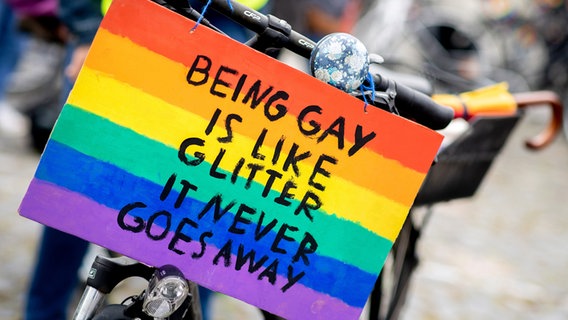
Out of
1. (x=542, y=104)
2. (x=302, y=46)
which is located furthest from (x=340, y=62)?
(x=542, y=104)

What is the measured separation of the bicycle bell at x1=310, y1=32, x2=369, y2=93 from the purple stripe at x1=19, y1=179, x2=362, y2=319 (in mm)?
326

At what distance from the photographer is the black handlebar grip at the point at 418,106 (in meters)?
1.37

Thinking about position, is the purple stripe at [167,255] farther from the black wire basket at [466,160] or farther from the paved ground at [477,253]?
the paved ground at [477,253]

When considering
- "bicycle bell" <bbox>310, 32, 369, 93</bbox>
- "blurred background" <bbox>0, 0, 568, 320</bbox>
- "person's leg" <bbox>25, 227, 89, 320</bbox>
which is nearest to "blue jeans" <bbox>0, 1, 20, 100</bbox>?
"blurred background" <bbox>0, 0, 568, 320</bbox>

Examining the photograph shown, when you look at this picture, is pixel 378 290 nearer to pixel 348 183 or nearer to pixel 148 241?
pixel 348 183

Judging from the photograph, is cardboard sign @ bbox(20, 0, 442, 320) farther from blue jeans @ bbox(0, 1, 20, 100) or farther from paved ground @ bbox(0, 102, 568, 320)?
blue jeans @ bbox(0, 1, 20, 100)

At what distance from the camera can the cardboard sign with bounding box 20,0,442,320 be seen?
1.16 m

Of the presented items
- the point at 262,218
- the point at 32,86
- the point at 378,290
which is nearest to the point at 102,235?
the point at 262,218

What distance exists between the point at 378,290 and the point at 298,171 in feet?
2.65

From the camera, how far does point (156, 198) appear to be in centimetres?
120

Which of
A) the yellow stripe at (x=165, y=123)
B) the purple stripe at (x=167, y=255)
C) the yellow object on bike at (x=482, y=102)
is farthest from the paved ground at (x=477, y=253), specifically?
the yellow stripe at (x=165, y=123)

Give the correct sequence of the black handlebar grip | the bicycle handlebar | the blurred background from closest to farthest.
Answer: the bicycle handlebar → the black handlebar grip → the blurred background

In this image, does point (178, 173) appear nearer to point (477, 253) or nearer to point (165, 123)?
point (165, 123)

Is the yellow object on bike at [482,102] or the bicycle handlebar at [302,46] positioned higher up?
the yellow object on bike at [482,102]
